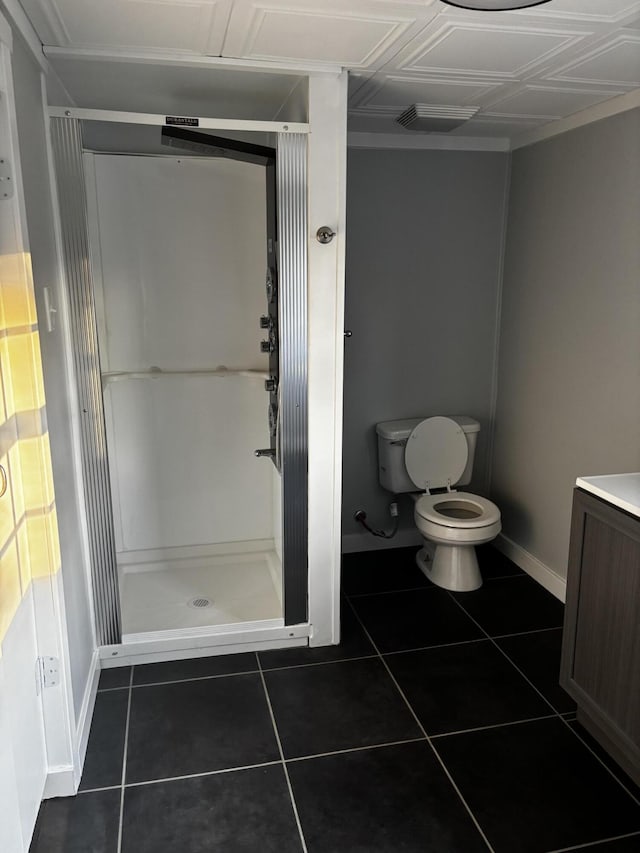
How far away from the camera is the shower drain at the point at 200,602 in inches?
118

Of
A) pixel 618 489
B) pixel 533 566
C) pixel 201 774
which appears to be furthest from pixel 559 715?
pixel 201 774

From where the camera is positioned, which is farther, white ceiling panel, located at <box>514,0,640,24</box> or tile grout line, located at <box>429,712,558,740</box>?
tile grout line, located at <box>429,712,558,740</box>

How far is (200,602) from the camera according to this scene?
9.88ft

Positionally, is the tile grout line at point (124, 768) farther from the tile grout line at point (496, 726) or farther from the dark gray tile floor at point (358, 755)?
the tile grout line at point (496, 726)

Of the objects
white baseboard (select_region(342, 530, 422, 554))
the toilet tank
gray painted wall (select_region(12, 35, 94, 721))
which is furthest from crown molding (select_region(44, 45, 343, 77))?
white baseboard (select_region(342, 530, 422, 554))

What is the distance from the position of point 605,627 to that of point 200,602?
5.60ft

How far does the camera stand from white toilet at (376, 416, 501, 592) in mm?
3186

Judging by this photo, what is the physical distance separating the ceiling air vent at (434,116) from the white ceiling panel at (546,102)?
11 centimetres

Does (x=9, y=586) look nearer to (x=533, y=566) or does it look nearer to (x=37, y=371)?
(x=37, y=371)

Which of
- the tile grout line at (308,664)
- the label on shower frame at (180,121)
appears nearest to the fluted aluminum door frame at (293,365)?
the tile grout line at (308,664)

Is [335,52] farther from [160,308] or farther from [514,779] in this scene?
[514,779]

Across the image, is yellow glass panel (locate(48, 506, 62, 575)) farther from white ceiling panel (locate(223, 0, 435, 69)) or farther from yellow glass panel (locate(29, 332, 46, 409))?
white ceiling panel (locate(223, 0, 435, 69))

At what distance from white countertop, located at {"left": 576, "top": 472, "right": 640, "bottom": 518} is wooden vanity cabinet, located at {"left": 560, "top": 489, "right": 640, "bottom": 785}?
2 centimetres

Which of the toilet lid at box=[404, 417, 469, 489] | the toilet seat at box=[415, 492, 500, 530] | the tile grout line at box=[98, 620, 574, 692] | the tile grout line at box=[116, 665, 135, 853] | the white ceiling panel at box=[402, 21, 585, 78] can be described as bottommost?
the tile grout line at box=[116, 665, 135, 853]
